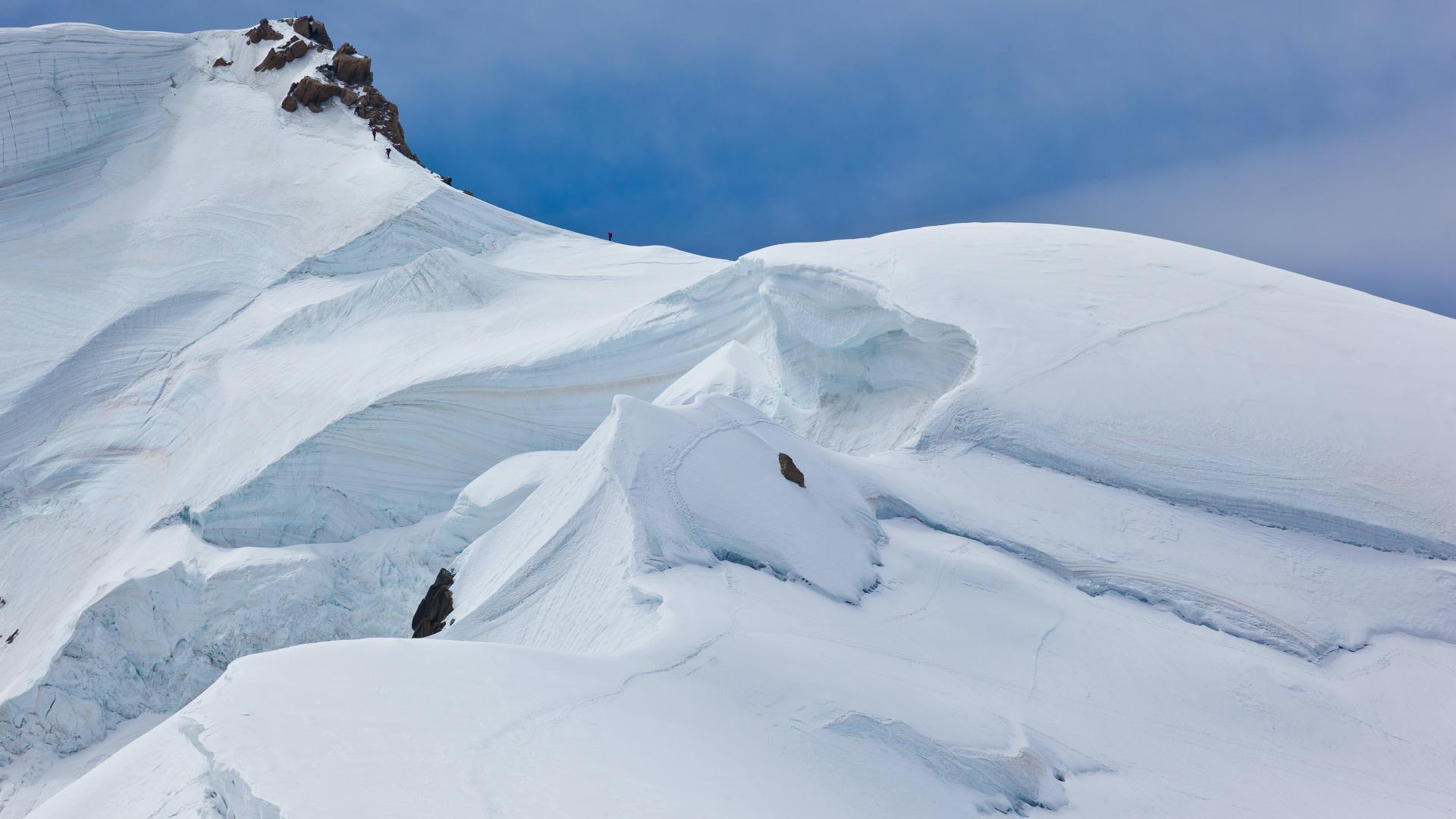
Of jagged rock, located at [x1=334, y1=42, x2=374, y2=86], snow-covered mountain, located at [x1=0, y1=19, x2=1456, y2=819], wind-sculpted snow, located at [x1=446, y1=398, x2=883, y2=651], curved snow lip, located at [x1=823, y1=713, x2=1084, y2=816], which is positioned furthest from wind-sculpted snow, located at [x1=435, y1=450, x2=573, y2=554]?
jagged rock, located at [x1=334, y1=42, x2=374, y2=86]

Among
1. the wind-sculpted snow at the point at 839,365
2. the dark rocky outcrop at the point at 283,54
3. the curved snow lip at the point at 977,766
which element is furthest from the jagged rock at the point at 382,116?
the curved snow lip at the point at 977,766

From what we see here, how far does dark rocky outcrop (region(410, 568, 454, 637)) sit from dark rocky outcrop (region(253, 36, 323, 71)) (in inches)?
630

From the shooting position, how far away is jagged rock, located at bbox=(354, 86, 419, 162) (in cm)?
2164

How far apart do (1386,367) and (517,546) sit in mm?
7880

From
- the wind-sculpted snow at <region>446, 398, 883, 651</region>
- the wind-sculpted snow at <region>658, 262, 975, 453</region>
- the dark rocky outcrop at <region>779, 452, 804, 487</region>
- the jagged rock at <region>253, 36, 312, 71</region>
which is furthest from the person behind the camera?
the jagged rock at <region>253, 36, 312, 71</region>

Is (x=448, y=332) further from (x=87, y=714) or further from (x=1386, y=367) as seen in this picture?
(x=1386, y=367)

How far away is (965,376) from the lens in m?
10.2

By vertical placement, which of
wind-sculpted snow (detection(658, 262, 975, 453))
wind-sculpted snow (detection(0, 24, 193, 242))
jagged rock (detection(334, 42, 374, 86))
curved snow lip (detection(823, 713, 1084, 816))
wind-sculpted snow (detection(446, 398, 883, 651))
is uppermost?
jagged rock (detection(334, 42, 374, 86))

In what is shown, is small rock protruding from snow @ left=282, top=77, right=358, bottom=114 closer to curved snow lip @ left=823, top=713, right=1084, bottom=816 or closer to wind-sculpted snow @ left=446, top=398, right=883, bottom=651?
wind-sculpted snow @ left=446, top=398, right=883, bottom=651

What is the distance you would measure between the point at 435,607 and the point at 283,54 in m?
16.9

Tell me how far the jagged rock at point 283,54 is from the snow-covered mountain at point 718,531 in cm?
603

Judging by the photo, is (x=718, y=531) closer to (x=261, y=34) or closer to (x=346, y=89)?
(x=346, y=89)

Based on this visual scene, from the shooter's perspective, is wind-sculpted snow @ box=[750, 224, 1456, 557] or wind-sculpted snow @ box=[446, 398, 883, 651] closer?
wind-sculpted snow @ box=[446, 398, 883, 651]

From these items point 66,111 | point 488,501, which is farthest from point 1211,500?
point 66,111
